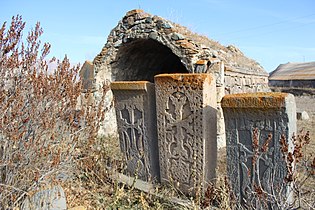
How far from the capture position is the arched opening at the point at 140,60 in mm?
7082

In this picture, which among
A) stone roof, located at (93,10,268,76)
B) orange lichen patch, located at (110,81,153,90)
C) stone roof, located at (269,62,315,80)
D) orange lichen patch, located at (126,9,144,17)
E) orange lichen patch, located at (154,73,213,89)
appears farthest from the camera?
stone roof, located at (269,62,315,80)

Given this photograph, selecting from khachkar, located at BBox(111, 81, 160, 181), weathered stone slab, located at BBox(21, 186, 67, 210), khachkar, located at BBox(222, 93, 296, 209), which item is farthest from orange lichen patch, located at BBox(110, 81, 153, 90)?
weathered stone slab, located at BBox(21, 186, 67, 210)

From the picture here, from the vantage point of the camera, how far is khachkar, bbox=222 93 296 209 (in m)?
2.55

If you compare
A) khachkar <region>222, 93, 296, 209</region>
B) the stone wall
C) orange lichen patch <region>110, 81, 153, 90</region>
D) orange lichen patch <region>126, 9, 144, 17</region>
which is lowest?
khachkar <region>222, 93, 296, 209</region>

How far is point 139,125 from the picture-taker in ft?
13.1

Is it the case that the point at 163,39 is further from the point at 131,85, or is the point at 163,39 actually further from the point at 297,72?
the point at 297,72

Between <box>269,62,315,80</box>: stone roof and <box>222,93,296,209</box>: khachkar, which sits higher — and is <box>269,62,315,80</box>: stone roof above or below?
above

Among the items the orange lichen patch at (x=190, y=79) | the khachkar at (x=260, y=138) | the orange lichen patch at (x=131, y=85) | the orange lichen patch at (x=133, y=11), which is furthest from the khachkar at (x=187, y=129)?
the orange lichen patch at (x=133, y=11)

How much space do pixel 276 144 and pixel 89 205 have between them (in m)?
2.15

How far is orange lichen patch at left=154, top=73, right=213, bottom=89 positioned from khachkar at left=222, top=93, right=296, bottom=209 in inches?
19.6

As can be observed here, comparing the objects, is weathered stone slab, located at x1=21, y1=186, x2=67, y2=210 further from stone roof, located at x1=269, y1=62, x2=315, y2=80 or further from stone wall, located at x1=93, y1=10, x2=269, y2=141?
stone roof, located at x1=269, y1=62, x2=315, y2=80

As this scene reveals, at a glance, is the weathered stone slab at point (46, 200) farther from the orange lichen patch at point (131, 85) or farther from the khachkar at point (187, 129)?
the orange lichen patch at point (131, 85)

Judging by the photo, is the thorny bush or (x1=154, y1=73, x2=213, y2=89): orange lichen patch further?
(x1=154, y1=73, x2=213, y2=89): orange lichen patch

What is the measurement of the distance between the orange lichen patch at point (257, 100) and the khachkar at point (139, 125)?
132 centimetres
